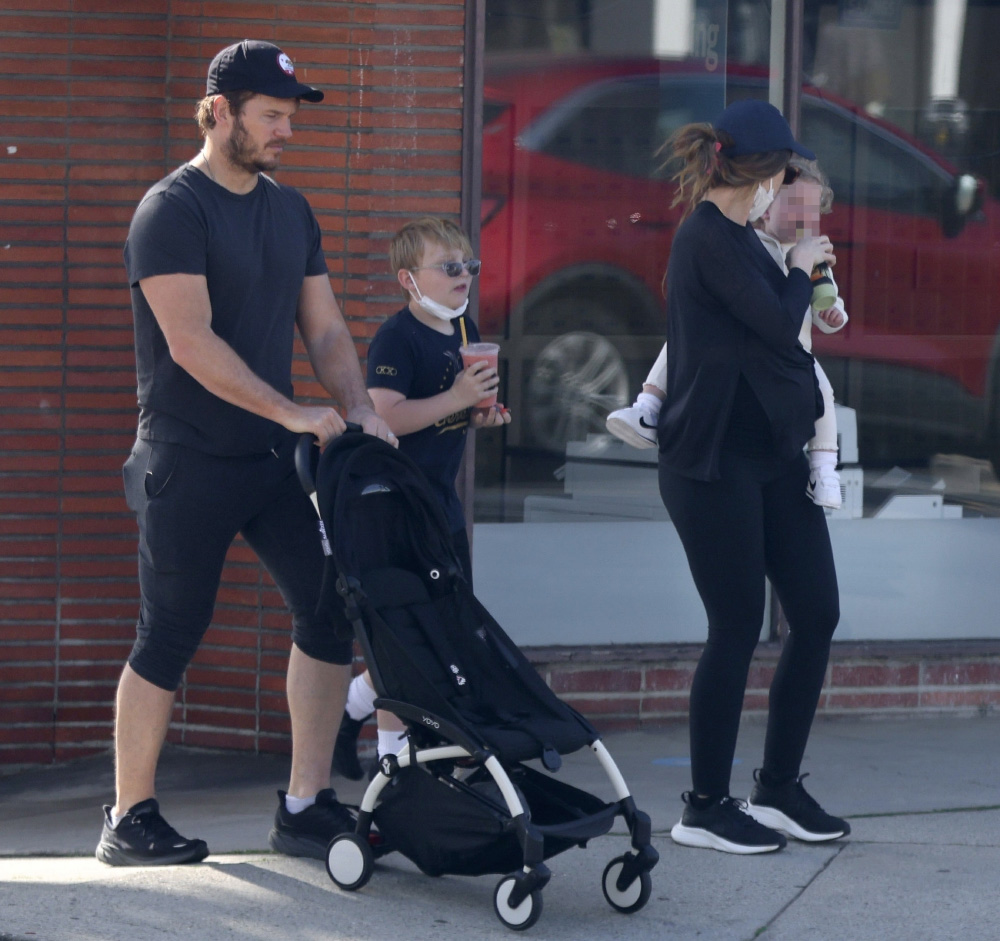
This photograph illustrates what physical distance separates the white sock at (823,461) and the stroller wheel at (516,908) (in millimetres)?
1376

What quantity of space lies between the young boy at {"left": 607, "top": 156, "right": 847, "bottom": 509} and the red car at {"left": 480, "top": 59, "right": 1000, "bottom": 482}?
67.5 inches

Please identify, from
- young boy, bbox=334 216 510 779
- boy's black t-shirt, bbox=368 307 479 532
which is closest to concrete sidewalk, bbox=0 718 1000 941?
young boy, bbox=334 216 510 779

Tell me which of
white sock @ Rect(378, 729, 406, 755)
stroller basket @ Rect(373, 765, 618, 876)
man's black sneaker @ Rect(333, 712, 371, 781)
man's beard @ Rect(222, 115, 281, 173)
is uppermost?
man's beard @ Rect(222, 115, 281, 173)

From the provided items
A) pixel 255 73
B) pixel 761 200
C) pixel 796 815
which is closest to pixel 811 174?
pixel 761 200

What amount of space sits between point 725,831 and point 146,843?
1.53 metres

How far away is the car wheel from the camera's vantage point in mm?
6324

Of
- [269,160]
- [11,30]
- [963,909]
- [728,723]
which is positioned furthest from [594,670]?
[11,30]

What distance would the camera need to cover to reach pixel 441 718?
12.6ft

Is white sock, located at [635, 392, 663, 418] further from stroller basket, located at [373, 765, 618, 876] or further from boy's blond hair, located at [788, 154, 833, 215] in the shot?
stroller basket, located at [373, 765, 618, 876]

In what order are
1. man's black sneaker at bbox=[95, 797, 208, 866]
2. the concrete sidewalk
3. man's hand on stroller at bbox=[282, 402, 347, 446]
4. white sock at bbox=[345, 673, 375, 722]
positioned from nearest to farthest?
the concrete sidewalk < man's hand on stroller at bbox=[282, 402, 347, 446] < man's black sneaker at bbox=[95, 797, 208, 866] < white sock at bbox=[345, 673, 375, 722]

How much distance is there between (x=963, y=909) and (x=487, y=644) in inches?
52.8

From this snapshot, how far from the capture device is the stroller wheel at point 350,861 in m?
4.03

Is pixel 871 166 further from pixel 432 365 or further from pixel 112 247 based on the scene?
pixel 112 247

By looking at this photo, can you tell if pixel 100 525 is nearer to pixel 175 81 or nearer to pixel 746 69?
pixel 175 81
